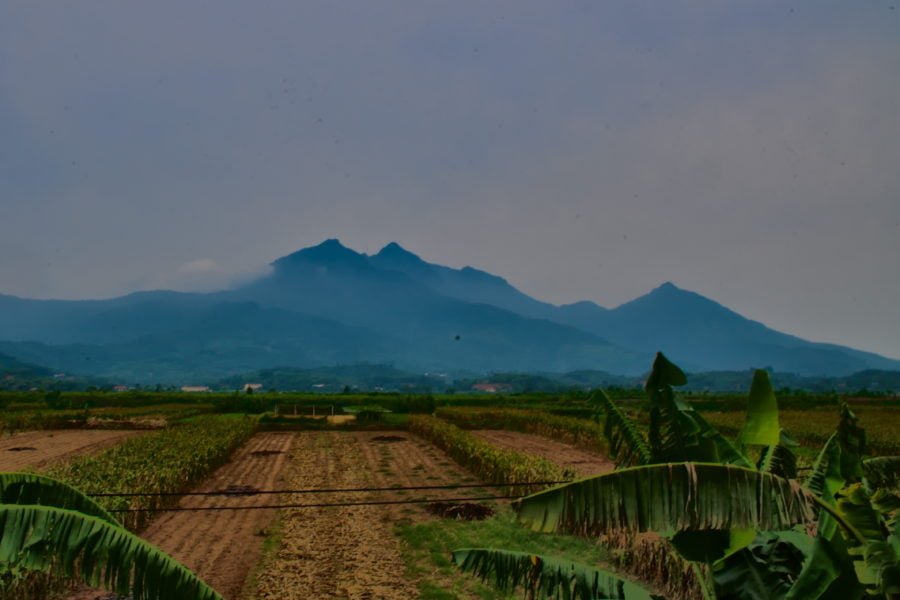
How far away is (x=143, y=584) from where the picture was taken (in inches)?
195

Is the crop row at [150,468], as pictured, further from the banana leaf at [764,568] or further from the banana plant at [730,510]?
the banana leaf at [764,568]

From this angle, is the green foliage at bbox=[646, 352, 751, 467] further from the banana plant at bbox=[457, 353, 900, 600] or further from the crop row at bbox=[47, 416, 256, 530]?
the crop row at bbox=[47, 416, 256, 530]

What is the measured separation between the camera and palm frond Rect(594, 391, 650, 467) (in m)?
5.66

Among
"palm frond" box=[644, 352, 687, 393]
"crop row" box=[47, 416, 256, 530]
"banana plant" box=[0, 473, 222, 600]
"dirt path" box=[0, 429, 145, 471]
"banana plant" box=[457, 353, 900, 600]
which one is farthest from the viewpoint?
"dirt path" box=[0, 429, 145, 471]

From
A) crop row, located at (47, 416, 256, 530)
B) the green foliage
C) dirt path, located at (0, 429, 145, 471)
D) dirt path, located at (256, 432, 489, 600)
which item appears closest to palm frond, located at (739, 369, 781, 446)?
the green foliage

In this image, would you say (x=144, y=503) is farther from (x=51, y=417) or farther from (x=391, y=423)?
(x=51, y=417)

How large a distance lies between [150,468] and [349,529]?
8999mm

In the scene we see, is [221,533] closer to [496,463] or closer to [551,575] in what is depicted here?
[496,463]

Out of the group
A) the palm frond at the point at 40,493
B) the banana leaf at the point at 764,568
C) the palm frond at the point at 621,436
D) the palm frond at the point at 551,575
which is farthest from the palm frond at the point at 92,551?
the banana leaf at the point at 764,568

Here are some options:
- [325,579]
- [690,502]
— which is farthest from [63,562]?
[325,579]

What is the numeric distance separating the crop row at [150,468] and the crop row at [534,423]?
19924mm

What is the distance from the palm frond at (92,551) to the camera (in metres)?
4.60

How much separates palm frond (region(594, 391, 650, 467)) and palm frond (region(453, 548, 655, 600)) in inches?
42.3

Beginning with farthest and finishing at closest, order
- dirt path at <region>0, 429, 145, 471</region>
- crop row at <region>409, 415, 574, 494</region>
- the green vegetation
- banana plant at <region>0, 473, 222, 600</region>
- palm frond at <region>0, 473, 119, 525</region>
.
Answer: dirt path at <region>0, 429, 145, 471</region>, crop row at <region>409, 415, 574, 494</region>, the green vegetation, palm frond at <region>0, 473, 119, 525</region>, banana plant at <region>0, 473, 222, 600</region>
